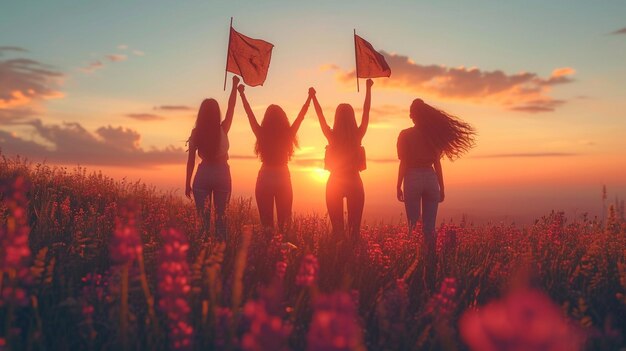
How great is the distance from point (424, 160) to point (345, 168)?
130 centimetres

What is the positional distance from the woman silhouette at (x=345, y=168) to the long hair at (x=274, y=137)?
0.64m

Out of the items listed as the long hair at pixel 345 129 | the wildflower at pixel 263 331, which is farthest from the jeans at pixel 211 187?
the wildflower at pixel 263 331

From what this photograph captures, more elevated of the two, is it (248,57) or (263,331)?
(248,57)

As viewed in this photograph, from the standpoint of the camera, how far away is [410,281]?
557cm

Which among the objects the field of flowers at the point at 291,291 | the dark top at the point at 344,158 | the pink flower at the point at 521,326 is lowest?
the field of flowers at the point at 291,291

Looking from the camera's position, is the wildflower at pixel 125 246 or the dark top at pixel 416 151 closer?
the wildflower at pixel 125 246

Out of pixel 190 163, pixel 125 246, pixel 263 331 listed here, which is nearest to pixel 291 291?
pixel 125 246

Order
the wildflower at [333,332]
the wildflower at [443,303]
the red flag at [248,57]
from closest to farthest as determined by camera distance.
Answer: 1. the wildflower at [333,332]
2. the wildflower at [443,303]
3. the red flag at [248,57]

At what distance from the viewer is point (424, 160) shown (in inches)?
347

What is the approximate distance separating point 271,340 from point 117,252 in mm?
1360

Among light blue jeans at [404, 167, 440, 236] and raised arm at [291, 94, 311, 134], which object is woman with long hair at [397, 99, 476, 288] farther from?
raised arm at [291, 94, 311, 134]

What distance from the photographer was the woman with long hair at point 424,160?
873 cm

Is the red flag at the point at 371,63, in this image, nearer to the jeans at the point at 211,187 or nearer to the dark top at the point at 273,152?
the dark top at the point at 273,152

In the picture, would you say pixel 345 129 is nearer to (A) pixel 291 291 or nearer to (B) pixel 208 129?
(B) pixel 208 129
